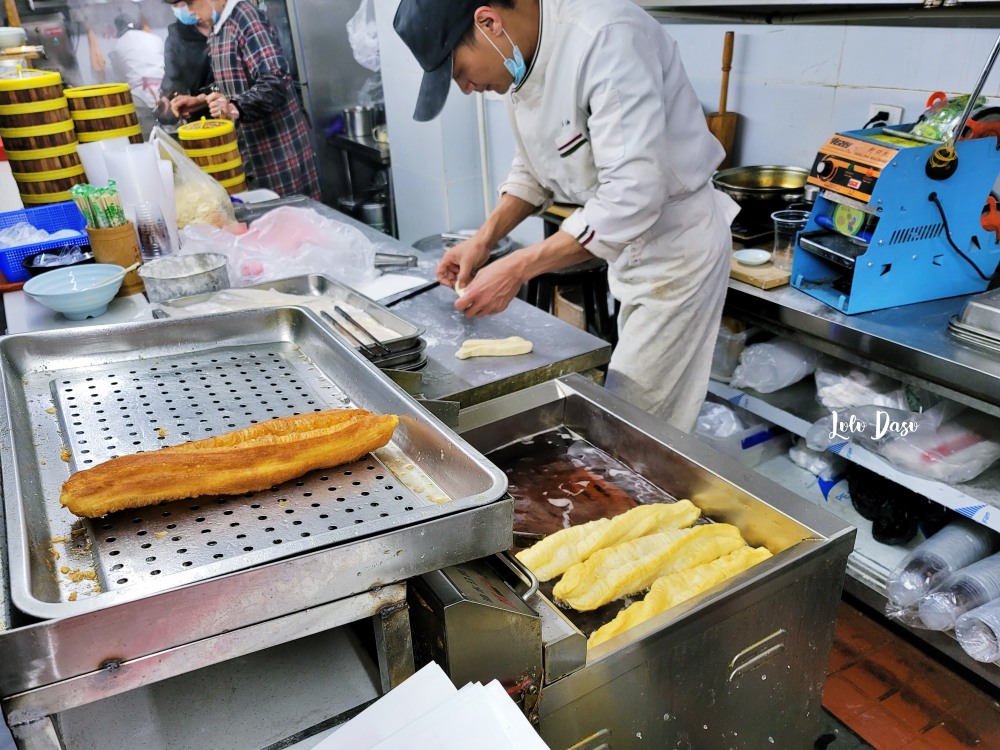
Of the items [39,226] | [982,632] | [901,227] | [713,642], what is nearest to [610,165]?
[901,227]

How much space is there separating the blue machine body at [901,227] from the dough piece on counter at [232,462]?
6.22 feet

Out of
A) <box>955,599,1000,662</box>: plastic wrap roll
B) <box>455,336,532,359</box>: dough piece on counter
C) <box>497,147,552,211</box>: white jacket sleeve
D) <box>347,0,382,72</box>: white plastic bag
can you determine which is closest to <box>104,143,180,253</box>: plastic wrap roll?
<box>497,147,552,211</box>: white jacket sleeve

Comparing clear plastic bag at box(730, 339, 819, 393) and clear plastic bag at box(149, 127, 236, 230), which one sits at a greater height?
clear plastic bag at box(149, 127, 236, 230)

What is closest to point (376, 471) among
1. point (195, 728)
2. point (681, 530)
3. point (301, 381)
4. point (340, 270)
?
point (301, 381)

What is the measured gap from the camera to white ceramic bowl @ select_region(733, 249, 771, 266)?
110 inches

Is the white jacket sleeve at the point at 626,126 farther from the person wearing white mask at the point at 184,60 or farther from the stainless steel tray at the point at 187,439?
the person wearing white mask at the point at 184,60

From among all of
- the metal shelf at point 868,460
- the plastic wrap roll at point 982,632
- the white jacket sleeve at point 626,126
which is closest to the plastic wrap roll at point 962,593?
the plastic wrap roll at point 982,632

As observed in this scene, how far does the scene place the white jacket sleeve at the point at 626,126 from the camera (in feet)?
6.35

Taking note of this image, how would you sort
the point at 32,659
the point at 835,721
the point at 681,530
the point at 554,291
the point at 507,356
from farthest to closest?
the point at 554,291 < the point at 835,721 < the point at 507,356 < the point at 681,530 < the point at 32,659

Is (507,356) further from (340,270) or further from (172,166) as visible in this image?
(172,166)

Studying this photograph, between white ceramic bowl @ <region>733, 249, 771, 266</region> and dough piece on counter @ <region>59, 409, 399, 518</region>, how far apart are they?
7.15 ft

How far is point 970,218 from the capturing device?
93.0 inches

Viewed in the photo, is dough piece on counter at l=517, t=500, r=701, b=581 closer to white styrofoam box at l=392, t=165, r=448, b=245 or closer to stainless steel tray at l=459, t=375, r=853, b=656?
stainless steel tray at l=459, t=375, r=853, b=656

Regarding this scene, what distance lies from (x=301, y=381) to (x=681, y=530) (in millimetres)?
751
